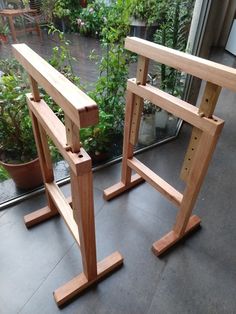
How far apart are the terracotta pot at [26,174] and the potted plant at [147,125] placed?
0.96 meters

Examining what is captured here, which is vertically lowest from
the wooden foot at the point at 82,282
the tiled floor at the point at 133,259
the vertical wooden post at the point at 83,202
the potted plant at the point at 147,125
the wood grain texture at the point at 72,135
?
the tiled floor at the point at 133,259

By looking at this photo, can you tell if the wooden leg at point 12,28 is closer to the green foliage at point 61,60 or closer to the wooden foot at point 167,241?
the green foliage at point 61,60

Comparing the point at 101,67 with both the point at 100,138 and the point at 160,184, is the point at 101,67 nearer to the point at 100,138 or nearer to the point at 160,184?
the point at 100,138

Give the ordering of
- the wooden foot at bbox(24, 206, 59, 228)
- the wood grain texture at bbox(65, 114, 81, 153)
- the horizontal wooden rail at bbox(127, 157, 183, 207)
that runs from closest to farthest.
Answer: the wood grain texture at bbox(65, 114, 81, 153)
the horizontal wooden rail at bbox(127, 157, 183, 207)
the wooden foot at bbox(24, 206, 59, 228)

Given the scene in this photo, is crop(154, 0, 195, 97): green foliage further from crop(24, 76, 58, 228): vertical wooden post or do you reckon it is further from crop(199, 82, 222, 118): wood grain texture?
crop(24, 76, 58, 228): vertical wooden post

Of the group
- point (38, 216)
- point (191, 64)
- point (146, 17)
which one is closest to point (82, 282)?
point (38, 216)

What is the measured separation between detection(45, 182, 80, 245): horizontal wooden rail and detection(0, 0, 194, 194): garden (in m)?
0.37

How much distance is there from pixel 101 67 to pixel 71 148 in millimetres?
1188

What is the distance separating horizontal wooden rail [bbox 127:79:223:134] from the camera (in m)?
0.91

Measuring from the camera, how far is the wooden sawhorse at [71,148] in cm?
61

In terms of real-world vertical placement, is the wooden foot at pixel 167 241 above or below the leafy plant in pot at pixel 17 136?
below

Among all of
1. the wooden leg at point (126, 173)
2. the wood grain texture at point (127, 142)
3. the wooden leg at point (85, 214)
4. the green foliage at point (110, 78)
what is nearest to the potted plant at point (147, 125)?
the green foliage at point (110, 78)

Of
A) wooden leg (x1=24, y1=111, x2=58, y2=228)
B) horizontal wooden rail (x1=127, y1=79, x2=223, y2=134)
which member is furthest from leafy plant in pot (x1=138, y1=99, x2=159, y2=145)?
wooden leg (x1=24, y1=111, x2=58, y2=228)

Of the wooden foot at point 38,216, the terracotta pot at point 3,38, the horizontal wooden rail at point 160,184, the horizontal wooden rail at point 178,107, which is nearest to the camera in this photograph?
the horizontal wooden rail at point 178,107
